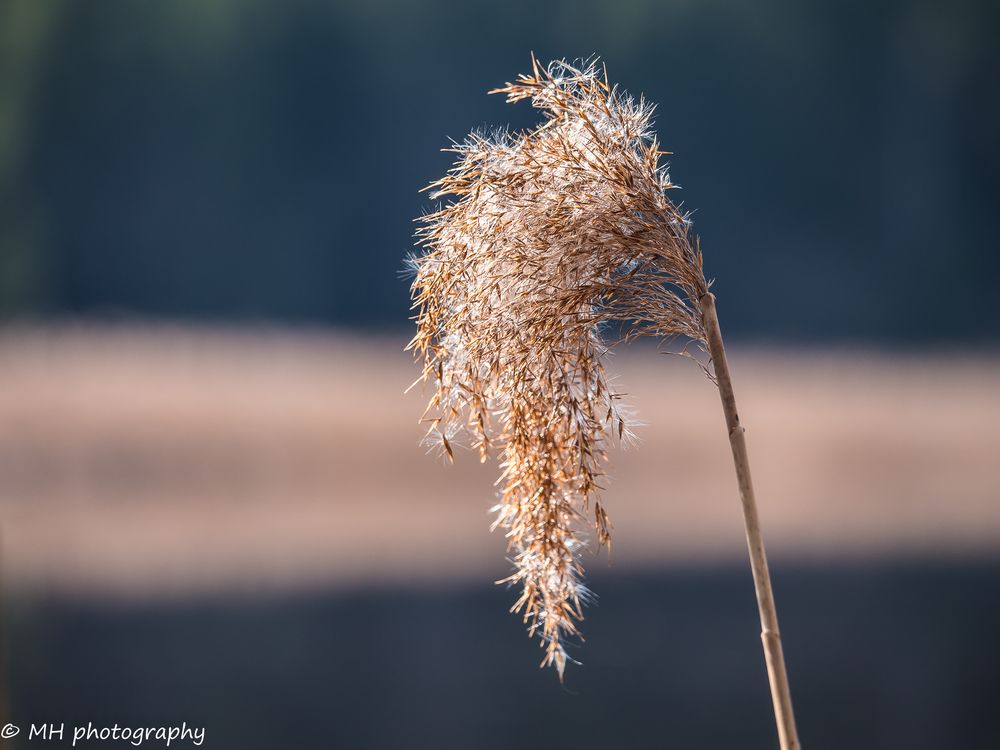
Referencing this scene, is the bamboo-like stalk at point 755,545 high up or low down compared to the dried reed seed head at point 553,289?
down

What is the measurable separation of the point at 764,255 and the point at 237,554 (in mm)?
4977

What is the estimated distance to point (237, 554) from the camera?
540cm

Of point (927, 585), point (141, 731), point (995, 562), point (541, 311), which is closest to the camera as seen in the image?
point (541, 311)

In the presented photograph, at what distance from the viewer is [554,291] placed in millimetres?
1114

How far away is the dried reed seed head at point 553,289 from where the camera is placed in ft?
3.62

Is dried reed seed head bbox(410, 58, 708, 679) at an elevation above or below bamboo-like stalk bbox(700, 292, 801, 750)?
above

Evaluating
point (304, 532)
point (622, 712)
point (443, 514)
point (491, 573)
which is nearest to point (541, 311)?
point (622, 712)

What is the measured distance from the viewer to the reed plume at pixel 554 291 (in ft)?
3.62

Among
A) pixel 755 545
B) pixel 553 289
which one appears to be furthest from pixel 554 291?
pixel 755 545

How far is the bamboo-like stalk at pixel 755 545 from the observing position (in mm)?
1055

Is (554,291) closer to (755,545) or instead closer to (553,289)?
(553,289)

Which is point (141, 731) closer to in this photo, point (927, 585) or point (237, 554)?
point (237, 554)

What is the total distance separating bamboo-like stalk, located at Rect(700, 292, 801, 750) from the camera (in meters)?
1.05

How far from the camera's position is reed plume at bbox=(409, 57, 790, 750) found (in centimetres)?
110
